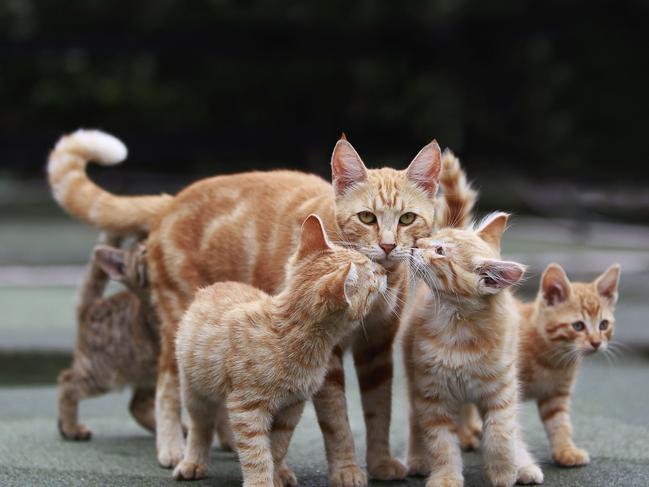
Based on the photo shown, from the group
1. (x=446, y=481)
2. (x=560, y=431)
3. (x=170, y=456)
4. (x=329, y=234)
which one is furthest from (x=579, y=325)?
(x=170, y=456)

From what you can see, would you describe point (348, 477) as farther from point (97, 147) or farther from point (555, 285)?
point (97, 147)

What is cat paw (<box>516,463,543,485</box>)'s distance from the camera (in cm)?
343

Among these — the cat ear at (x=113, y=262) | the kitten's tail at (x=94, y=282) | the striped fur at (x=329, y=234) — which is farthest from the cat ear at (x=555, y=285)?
the kitten's tail at (x=94, y=282)

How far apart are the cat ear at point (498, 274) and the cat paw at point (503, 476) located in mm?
577

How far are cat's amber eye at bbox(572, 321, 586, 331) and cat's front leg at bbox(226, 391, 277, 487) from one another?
1.35m

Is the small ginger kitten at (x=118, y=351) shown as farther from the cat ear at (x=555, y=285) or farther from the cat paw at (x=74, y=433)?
the cat ear at (x=555, y=285)

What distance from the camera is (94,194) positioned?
13.9 ft

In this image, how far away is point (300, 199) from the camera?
3.80m

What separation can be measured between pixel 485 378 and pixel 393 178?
0.74 m

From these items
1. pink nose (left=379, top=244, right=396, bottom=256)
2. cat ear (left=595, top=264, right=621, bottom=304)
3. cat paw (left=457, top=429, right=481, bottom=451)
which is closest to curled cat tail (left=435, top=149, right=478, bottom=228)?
pink nose (left=379, top=244, right=396, bottom=256)

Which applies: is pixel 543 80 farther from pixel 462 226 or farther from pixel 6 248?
pixel 462 226

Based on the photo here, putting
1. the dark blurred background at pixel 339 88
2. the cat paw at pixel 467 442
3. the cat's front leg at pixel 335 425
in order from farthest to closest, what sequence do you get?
the dark blurred background at pixel 339 88 → the cat paw at pixel 467 442 → the cat's front leg at pixel 335 425

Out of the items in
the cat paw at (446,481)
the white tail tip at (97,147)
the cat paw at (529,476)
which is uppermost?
the white tail tip at (97,147)

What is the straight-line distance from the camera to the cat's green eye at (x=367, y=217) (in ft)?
11.2
